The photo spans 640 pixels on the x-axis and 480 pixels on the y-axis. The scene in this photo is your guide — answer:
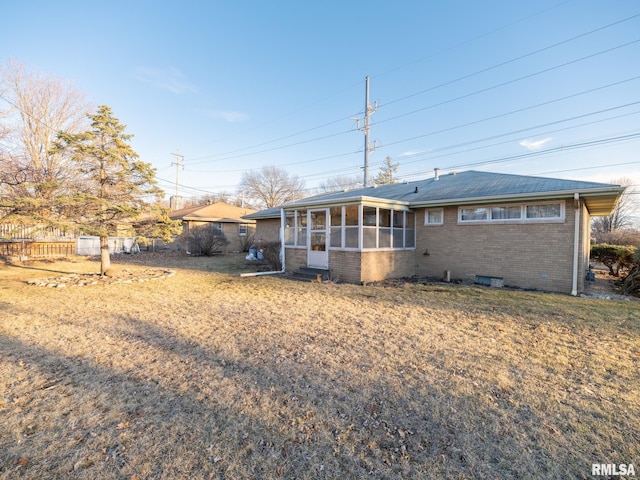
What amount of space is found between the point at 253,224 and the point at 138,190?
49.1 feet

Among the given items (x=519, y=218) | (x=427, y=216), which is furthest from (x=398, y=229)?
(x=519, y=218)

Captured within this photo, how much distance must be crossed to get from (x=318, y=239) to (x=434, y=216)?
4.48 meters

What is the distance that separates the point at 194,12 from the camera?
1183 centimetres

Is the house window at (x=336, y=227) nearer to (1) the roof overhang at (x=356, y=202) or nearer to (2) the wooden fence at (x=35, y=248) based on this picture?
(1) the roof overhang at (x=356, y=202)

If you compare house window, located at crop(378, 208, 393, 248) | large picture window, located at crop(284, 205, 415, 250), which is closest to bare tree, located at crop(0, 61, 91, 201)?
large picture window, located at crop(284, 205, 415, 250)

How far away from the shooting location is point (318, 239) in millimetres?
11148

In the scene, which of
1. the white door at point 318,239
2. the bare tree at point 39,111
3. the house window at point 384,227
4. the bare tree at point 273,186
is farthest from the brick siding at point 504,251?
the bare tree at point 273,186

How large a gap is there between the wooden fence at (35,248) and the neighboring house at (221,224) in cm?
640

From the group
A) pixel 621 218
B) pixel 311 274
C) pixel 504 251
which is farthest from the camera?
pixel 621 218

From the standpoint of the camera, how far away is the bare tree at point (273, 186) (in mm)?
40781

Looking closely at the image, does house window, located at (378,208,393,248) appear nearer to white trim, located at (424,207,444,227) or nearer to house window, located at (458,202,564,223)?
white trim, located at (424,207,444,227)

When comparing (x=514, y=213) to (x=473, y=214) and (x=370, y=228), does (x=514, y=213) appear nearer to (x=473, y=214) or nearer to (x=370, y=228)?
(x=473, y=214)

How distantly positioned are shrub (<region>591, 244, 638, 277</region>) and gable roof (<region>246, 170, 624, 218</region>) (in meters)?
1.85

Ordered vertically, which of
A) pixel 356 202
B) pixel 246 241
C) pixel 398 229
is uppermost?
pixel 356 202
